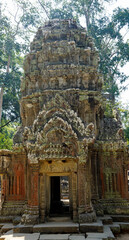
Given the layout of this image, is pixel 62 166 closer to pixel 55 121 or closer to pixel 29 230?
pixel 55 121

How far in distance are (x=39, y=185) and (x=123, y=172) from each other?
4013 mm

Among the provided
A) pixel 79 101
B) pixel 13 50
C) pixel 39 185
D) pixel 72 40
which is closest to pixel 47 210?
pixel 39 185

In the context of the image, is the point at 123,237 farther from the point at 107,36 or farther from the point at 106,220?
the point at 107,36

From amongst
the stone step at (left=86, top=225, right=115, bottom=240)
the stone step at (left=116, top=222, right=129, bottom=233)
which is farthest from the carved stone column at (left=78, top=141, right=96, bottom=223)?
the stone step at (left=116, top=222, right=129, bottom=233)

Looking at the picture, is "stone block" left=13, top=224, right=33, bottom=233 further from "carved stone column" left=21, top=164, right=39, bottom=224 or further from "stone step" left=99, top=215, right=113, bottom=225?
"stone step" left=99, top=215, right=113, bottom=225

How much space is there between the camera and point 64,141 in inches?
336

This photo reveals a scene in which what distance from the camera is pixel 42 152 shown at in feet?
27.9

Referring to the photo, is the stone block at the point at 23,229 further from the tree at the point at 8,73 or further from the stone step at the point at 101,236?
the tree at the point at 8,73

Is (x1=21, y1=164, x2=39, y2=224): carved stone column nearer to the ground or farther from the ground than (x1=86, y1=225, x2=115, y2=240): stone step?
farther from the ground

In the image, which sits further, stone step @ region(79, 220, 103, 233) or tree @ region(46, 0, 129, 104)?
tree @ region(46, 0, 129, 104)

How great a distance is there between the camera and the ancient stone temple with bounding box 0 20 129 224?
8438 millimetres

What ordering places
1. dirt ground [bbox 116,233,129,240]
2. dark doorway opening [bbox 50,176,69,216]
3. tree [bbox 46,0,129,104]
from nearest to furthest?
dirt ground [bbox 116,233,129,240] < dark doorway opening [bbox 50,176,69,216] < tree [bbox 46,0,129,104]

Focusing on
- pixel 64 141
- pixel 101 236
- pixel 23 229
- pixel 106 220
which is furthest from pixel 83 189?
pixel 23 229

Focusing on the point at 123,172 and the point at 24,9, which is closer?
the point at 123,172
